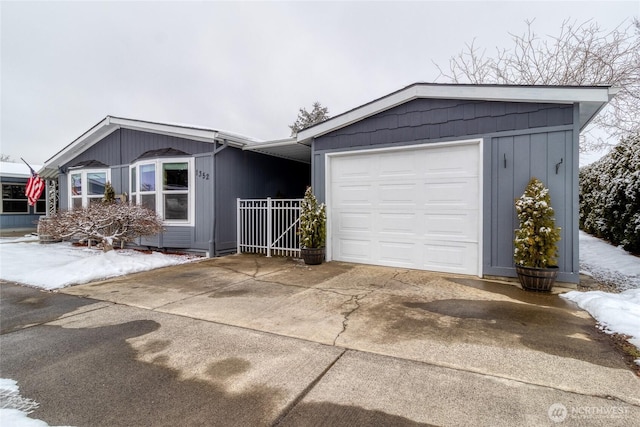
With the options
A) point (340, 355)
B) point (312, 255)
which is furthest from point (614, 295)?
point (312, 255)

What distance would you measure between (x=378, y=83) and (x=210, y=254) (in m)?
13.4

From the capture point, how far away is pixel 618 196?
23.7 ft

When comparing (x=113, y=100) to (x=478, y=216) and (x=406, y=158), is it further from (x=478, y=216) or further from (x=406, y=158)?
A: (x=478, y=216)

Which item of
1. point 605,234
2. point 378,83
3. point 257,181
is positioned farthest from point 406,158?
point 378,83

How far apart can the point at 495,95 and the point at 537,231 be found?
2.28m

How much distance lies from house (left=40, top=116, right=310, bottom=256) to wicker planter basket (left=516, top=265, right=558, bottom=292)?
5.76 metres

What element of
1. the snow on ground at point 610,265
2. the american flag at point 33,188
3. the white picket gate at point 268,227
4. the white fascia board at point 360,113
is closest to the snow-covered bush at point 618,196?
the snow on ground at point 610,265

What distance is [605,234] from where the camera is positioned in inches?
344

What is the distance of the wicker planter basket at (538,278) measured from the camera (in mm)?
4270

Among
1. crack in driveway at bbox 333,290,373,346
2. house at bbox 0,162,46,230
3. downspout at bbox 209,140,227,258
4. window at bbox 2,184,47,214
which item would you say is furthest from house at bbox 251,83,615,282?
window at bbox 2,184,47,214

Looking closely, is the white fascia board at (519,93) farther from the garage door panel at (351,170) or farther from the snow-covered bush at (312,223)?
the snow-covered bush at (312,223)

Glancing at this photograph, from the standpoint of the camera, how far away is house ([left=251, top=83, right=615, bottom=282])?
4.58 m

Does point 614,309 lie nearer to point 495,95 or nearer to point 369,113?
point 495,95

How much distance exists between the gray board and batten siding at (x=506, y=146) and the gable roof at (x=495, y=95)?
14 cm
